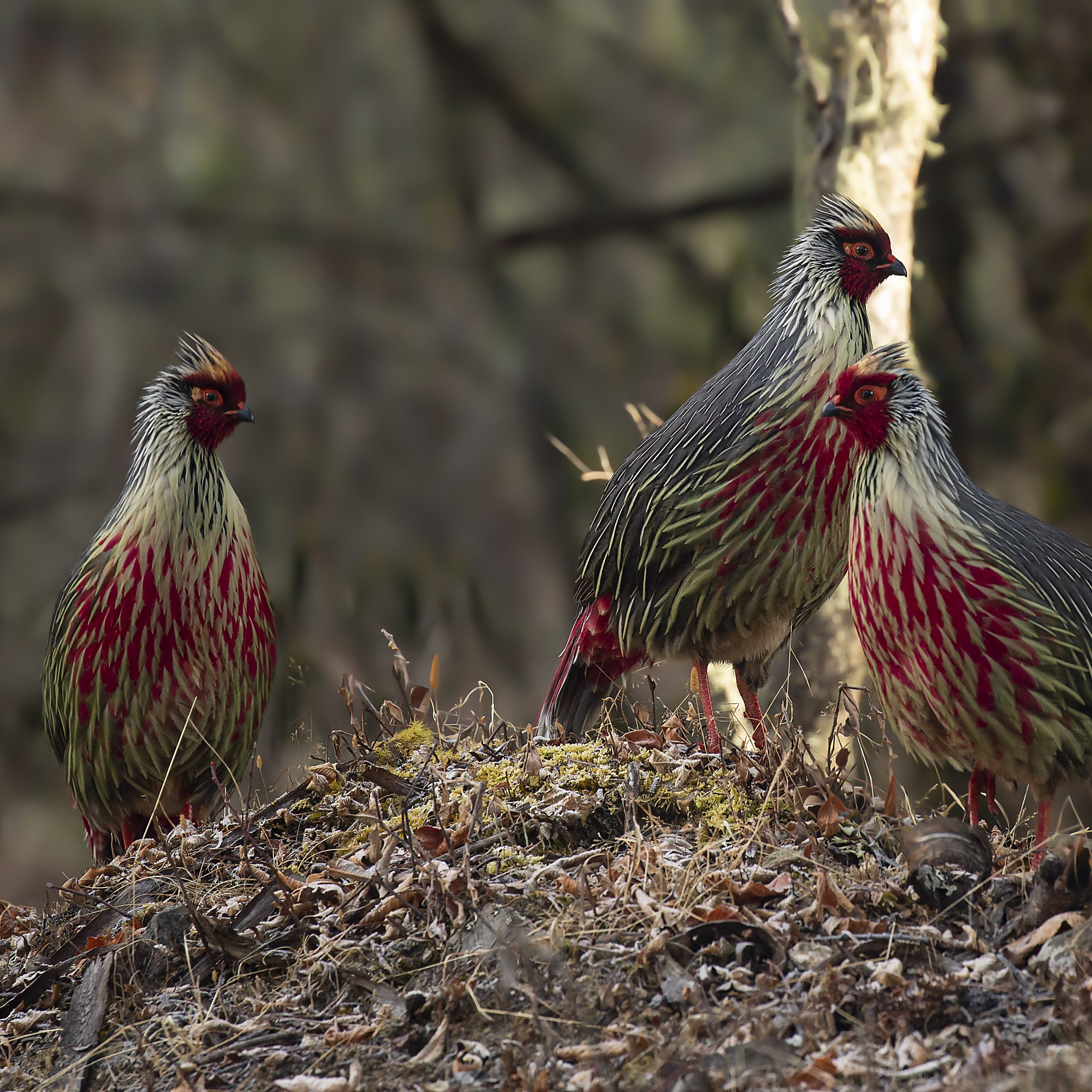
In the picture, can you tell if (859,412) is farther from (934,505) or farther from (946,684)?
(946,684)

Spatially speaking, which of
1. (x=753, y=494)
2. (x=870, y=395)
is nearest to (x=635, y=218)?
(x=753, y=494)

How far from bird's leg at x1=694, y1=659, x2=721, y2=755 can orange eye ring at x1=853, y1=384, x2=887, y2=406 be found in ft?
3.49

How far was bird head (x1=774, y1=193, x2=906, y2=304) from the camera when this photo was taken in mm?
3967

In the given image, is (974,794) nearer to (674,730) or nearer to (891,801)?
(891,801)

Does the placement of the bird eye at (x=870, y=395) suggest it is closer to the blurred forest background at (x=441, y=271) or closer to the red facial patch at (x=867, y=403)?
the red facial patch at (x=867, y=403)

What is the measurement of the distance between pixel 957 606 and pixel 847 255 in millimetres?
1401

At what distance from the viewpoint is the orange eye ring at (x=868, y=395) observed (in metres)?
3.34

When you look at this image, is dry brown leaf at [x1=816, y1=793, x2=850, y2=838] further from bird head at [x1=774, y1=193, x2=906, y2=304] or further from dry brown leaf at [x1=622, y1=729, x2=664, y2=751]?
bird head at [x1=774, y1=193, x2=906, y2=304]

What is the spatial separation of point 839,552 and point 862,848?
117cm

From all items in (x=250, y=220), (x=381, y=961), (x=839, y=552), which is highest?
(x=250, y=220)

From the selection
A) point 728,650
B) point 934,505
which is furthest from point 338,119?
point 934,505

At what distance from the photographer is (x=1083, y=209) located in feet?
28.2

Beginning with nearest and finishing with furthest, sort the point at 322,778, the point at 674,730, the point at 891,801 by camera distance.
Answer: the point at 891,801 → the point at 322,778 → the point at 674,730

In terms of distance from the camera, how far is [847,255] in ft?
13.1
